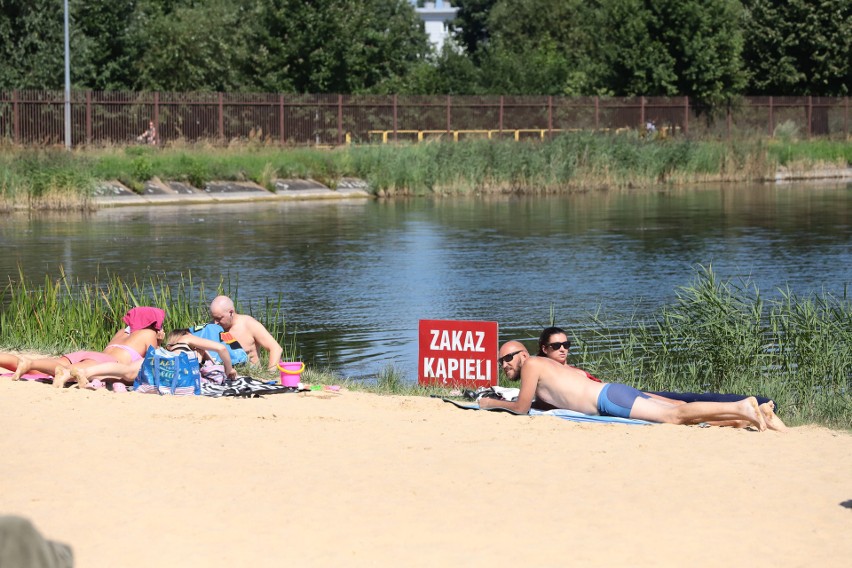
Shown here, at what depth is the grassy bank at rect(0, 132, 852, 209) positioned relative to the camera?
3769 cm

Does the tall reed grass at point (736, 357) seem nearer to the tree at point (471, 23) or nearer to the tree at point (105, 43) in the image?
the tree at point (105, 43)

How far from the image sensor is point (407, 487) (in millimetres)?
8906

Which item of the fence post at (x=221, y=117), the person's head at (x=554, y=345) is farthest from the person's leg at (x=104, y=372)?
the fence post at (x=221, y=117)

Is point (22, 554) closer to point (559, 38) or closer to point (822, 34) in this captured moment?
point (822, 34)

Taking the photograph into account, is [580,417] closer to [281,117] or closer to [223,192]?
[223,192]

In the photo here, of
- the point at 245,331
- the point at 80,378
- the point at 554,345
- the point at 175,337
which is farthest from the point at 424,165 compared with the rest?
the point at 554,345

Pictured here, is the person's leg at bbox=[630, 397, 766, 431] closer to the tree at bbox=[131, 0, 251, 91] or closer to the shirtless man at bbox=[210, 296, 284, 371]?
the shirtless man at bbox=[210, 296, 284, 371]

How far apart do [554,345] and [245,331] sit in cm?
372

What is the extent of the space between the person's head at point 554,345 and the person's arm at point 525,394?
471 mm

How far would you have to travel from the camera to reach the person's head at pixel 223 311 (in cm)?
1385

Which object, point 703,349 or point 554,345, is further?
point 703,349

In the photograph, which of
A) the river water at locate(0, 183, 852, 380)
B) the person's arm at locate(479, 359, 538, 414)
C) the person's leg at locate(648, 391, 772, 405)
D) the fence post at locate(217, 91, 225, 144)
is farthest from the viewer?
the fence post at locate(217, 91, 225, 144)

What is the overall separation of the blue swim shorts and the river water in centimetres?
424

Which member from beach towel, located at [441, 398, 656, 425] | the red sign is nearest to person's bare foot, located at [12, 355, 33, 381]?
the red sign
